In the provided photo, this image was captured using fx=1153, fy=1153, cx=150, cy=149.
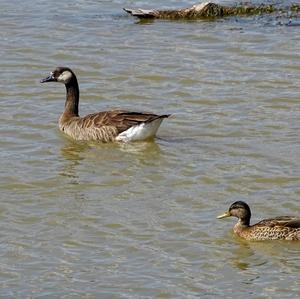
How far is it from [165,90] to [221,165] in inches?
129

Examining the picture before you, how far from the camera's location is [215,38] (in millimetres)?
19422

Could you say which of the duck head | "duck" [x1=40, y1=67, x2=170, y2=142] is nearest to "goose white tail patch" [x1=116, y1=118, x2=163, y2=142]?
"duck" [x1=40, y1=67, x2=170, y2=142]

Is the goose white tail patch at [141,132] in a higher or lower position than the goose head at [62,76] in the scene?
lower

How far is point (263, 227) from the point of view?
458 inches

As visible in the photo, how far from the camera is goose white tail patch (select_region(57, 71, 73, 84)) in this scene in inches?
631

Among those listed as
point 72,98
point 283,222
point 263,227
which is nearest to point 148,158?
point 72,98

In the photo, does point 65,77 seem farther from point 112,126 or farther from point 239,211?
point 239,211

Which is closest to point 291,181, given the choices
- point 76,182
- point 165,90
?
point 76,182

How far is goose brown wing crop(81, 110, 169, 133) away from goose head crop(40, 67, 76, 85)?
3.03 ft

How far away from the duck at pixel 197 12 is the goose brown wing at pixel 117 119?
548 cm

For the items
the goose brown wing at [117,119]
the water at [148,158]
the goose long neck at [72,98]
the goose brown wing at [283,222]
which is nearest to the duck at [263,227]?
the goose brown wing at [283,222]

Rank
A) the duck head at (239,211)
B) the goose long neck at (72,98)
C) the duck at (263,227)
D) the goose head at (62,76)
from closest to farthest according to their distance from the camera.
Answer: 1. the duck at (263,227)
2. the duck head at (239,211)
3. the goose long neck at (72,98)
4. the goose head at (62,76)

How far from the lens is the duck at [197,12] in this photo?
2053cm

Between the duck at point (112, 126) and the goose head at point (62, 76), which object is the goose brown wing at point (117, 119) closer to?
the duck at point (112, 126)
